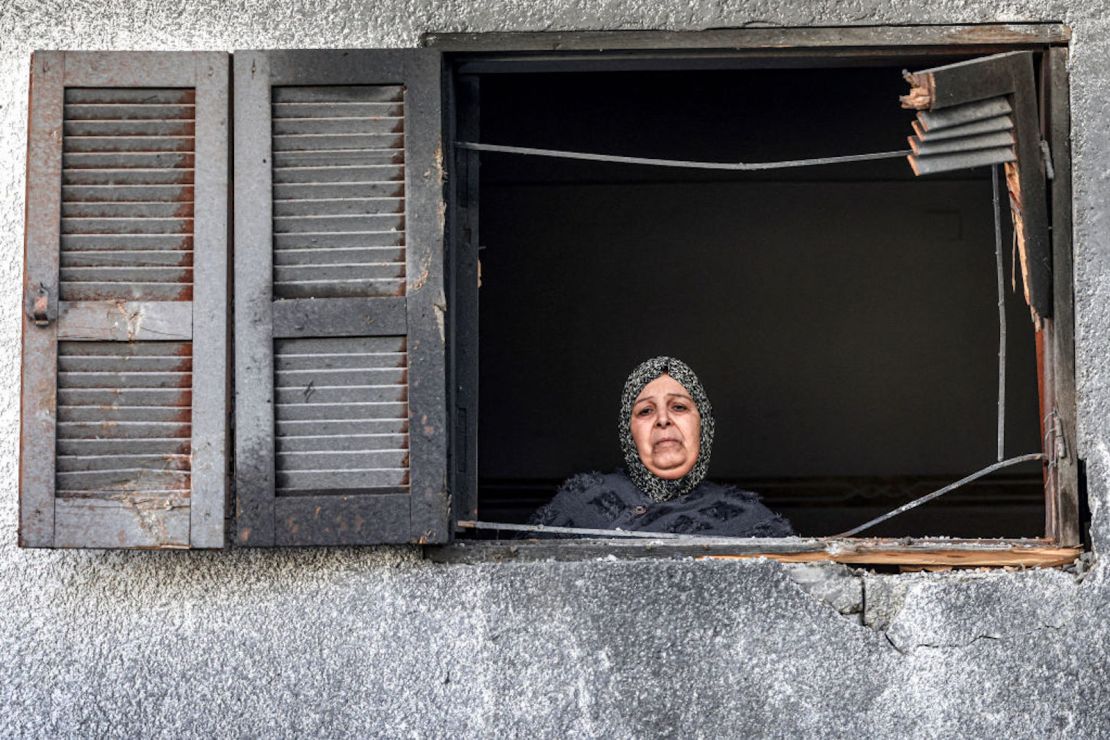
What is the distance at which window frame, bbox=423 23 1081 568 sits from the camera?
2.98 m

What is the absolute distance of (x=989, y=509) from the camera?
6918 millimetres

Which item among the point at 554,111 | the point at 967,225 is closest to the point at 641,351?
the point at 554,111

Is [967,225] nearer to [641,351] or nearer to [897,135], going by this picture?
[897,135]

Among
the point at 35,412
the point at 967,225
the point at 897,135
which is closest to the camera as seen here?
the point at 35,412

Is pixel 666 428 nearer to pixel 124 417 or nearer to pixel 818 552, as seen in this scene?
pixel 818 552

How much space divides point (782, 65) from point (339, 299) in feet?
3.97

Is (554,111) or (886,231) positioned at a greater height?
(554,111)

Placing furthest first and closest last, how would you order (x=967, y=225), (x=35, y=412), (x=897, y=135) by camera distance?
(x=967, y=225) → (x=897, y=135) → (x=35, y=412)

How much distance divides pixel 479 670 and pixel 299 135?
4.12 ft

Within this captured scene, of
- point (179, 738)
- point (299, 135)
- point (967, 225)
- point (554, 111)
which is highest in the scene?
point (554, 111)

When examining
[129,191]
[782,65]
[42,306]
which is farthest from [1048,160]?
[42,306]

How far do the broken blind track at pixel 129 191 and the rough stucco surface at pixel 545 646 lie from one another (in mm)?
639

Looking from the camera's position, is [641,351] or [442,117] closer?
[442,117]

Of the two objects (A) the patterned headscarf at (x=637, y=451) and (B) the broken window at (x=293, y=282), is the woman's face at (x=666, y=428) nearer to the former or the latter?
(A) the patterned headscarf at (x=637, y=451)
